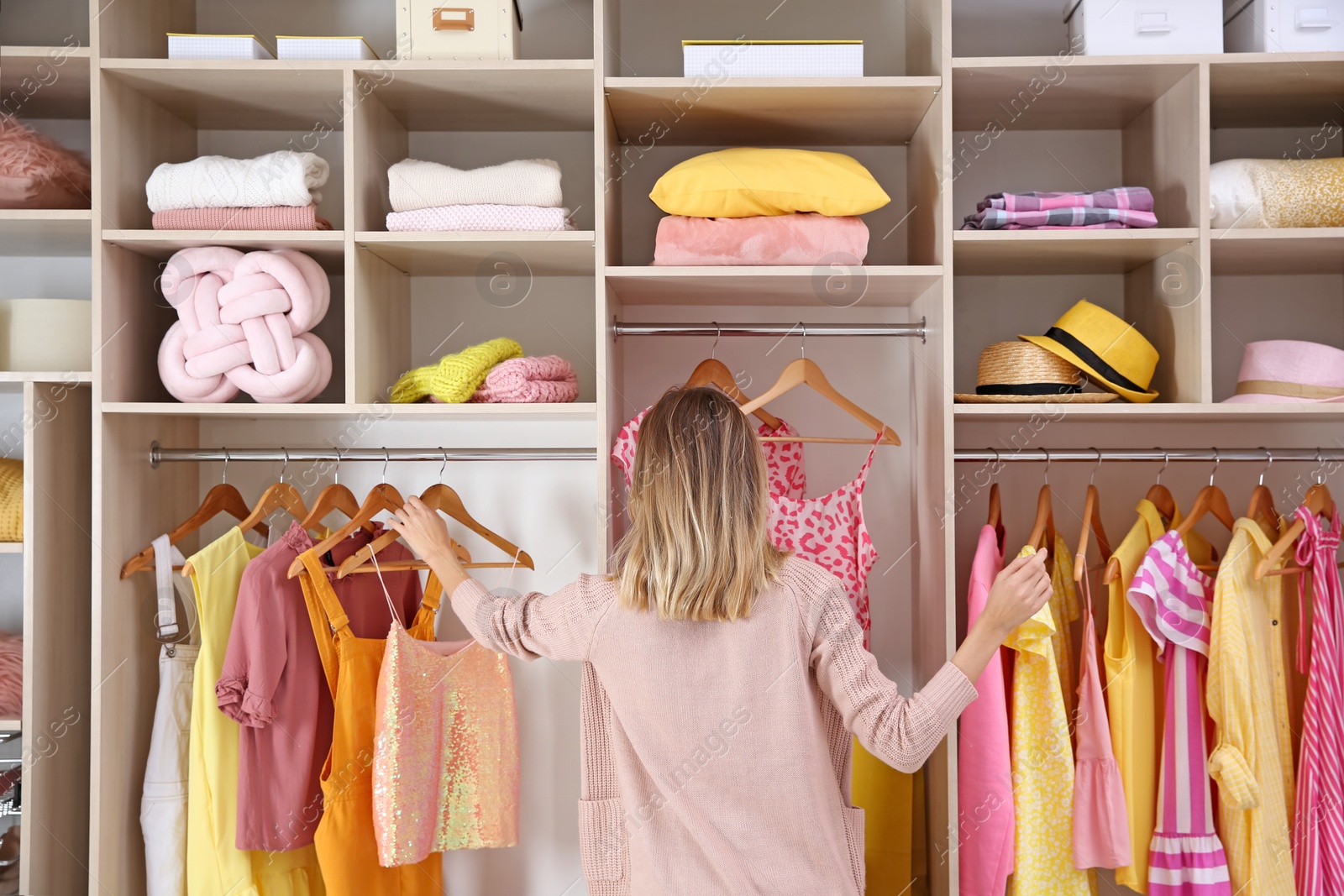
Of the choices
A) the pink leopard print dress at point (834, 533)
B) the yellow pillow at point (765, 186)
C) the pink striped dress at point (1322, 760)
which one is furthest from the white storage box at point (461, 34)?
the pink striped dress at point (1322, 760)

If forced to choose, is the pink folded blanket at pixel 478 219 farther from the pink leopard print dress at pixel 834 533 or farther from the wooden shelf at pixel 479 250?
the pink leopard print dress at pixel 834 533

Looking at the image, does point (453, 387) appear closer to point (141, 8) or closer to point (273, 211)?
point (273, 211)

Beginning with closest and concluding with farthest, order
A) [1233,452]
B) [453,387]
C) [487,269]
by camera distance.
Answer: [453,387], [1233,452], [487,269]

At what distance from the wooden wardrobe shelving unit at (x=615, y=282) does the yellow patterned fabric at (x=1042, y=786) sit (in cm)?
14

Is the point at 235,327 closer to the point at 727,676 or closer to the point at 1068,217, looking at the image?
the point at 727,676

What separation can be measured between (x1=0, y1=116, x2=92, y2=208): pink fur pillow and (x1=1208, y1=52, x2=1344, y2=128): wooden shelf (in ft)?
7.71

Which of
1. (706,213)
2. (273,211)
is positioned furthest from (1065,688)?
(273,211)

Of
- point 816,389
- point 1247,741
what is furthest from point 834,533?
point 1247,741

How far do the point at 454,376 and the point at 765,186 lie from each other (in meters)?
0.72

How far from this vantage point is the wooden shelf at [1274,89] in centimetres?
182

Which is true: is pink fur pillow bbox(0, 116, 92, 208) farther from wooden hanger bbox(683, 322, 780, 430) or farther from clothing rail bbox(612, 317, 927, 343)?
wooden hanger bbox(683, 322, 780, 430)

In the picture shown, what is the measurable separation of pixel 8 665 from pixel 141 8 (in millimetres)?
1417

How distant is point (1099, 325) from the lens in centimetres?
190

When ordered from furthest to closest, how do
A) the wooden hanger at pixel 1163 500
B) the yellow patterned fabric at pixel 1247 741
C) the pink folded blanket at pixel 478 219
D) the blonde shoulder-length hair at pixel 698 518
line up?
the wooden hanger at pixel 1163 500, the pink folded blanket at pixel 478 219, the yellow patterned fabric at pixel 1247 741, the blonde shoulder-length hair at pixel 698 518
